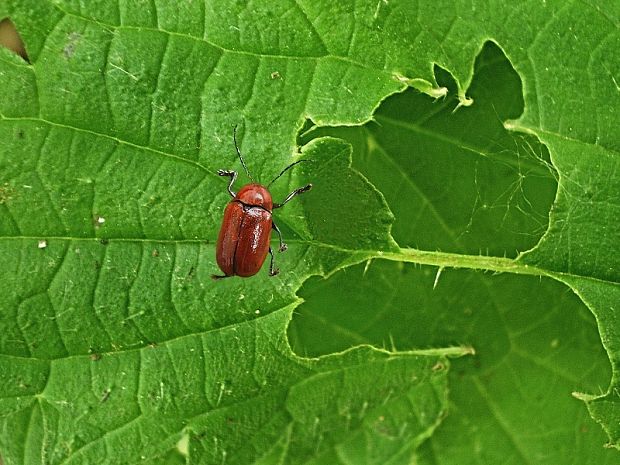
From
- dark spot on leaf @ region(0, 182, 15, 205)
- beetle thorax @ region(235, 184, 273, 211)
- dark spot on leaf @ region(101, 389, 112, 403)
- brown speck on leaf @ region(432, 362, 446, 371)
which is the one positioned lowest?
dark spot on leaf @ region(101, 389, 112, 403)

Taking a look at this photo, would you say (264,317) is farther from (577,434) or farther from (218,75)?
(577,434)

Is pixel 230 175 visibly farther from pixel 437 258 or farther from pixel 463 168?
pixel 463 168

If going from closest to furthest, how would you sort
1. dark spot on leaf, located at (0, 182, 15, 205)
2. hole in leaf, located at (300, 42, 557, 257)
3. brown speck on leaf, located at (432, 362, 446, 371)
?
1. dark spot on leaf, located at (0, 182, 15, 205)
2. hole in leaf, located at (300, 42, 557, 257)
3. brown speck on leaf, located at (432, 362, 446, 371)

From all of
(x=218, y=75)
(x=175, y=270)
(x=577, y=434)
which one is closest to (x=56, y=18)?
(x=218, y=75)

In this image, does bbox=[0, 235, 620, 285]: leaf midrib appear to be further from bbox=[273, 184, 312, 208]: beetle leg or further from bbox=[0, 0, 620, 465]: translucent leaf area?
bbox=[273, 184, 312, 208]: beetle leg

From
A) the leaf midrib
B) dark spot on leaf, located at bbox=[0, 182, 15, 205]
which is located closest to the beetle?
the leaf midrib

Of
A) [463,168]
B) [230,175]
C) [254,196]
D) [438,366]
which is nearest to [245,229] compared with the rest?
[254,196]
